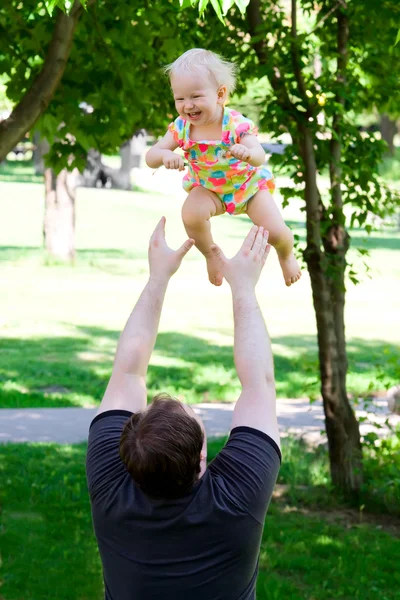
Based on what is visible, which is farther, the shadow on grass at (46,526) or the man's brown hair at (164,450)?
A: the shadow on grass at (46,526)

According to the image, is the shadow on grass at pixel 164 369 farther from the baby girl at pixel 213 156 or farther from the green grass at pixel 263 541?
the baby girl at pixel 213 156

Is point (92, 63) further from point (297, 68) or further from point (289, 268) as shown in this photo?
point (289, 268)

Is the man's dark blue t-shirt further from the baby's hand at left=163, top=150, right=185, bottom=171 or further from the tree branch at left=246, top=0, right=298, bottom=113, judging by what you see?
the tree branch at left=246, top=0, right=298, bottom=113

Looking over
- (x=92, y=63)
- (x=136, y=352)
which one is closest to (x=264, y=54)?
(x=92, y=63)

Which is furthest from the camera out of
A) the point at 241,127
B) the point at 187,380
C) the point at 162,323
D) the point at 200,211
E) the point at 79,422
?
the point at 162,323

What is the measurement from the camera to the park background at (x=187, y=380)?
19.6 ft

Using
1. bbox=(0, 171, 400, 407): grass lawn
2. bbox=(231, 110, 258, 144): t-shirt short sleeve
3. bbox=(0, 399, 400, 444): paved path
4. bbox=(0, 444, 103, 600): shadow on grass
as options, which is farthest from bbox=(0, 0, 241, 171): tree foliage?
bbox=(231, 110, 258, 144): t-shirt short sleeve

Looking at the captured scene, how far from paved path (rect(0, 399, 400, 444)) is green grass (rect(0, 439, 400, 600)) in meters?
0.48

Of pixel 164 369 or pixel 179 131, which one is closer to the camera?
pixel 179 131

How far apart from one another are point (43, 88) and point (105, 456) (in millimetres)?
3107

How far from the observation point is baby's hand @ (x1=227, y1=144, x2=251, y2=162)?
2990 millimetres

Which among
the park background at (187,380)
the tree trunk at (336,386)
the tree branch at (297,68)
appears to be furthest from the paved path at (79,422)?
the tree branch at (297,68)

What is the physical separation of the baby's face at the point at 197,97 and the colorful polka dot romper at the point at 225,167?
8 cm

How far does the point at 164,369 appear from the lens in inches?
440
